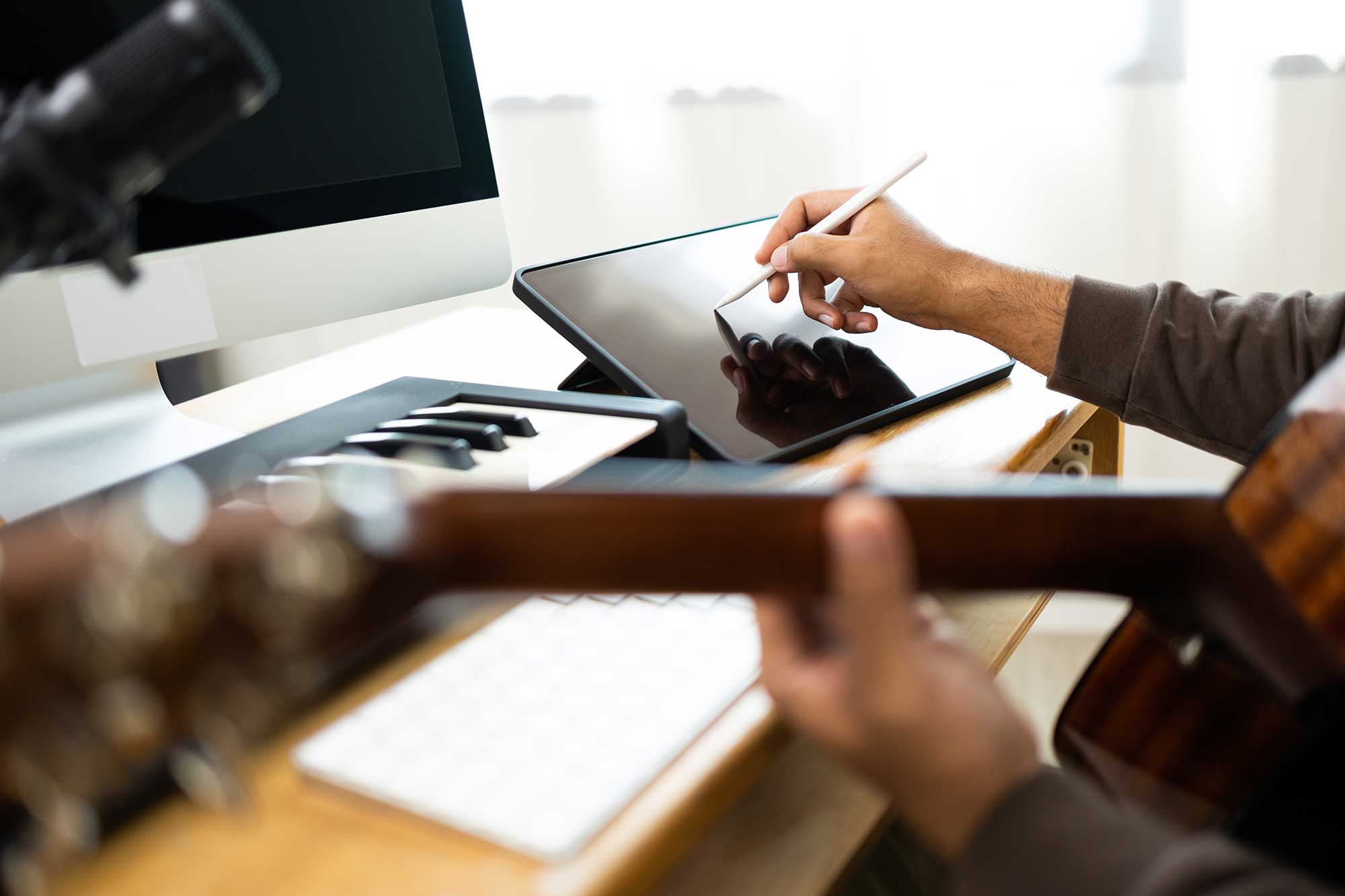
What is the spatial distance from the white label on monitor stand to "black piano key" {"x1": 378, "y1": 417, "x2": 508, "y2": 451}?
0.18 meters

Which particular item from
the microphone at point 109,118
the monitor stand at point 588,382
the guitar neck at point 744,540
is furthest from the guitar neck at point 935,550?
the monitor stand at point 588,382

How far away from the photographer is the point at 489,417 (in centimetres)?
60

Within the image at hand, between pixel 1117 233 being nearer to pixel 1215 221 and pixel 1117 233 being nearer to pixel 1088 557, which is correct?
pixel 1215 221

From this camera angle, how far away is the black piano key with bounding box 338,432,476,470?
54 cm

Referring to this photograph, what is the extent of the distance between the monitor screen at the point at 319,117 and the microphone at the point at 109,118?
0.29 m

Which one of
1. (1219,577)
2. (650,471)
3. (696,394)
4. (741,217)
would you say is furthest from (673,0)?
(1219,577)

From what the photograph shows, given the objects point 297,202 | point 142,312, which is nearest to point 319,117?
point 297,202

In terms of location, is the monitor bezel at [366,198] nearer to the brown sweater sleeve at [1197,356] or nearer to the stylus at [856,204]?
the stylus at [856,204]

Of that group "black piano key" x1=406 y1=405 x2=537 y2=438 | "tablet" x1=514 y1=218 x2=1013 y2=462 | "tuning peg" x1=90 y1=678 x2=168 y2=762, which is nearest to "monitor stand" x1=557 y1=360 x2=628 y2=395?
"tablet" x1=514 y1=218 x2=1013 y2=462

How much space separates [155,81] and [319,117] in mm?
397

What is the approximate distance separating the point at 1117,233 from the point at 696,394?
3.44 feet

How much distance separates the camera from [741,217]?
1.63m

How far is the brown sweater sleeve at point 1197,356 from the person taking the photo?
0.78m

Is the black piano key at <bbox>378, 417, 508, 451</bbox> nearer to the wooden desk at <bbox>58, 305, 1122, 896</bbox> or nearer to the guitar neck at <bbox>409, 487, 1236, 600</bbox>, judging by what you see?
the wooden desk at <bbox>58, 305, 1122, 896</bbox>
